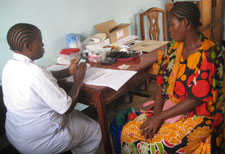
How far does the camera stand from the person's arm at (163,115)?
1.15 meters

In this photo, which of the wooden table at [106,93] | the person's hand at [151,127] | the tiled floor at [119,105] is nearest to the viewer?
the person's hand at [151,127]

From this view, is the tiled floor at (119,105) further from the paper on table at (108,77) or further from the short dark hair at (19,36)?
the short dark hair at (19,36)

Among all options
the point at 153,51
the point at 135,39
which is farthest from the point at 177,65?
the point at 135,39

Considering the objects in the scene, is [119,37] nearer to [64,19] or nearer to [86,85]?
[64,19]

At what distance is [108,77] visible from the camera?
4.72ft

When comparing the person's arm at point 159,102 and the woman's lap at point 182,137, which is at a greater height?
the person's arm at point 159,102

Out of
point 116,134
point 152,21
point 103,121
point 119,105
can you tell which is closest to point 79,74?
point 103,121

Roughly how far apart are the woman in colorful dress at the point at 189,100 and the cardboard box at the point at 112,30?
102cm

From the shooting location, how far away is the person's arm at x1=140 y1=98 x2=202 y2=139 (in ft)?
3.77

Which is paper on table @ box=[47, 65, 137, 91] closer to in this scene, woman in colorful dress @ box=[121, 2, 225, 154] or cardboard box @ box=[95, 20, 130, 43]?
woman in colorful dress @ box=[121, 2, 225, 154]

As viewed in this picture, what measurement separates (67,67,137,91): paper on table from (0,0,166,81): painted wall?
0.60 metres

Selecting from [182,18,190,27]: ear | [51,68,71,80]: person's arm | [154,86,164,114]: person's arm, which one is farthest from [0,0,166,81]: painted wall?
[182,18,190,27]: ear

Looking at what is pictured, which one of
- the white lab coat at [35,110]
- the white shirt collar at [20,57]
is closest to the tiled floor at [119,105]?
the white lab coat at [35,110]

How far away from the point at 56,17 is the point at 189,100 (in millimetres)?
1436
